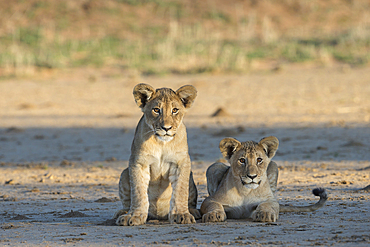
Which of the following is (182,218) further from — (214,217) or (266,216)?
(266,216)

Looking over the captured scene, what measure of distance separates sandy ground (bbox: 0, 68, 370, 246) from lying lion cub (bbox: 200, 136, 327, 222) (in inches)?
7.2

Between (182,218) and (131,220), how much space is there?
1.55 ft

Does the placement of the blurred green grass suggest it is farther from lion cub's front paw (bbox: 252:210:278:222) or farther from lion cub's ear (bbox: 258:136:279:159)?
lion cub's front paw (bbox: 252:210:278:222)

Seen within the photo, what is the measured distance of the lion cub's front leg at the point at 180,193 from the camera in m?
5.41

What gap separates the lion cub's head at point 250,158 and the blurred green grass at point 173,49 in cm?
1420

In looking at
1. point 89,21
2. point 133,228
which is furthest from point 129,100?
point 89,21

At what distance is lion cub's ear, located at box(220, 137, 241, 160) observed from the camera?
5605 mm

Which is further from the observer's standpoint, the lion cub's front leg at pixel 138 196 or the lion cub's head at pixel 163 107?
the lion cub's front leg at pixel 138 196

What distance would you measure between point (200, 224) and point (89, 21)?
28.1 m

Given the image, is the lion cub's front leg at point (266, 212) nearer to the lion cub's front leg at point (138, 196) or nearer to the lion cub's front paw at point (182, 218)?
the lion cub's front paw at point (182, 218)

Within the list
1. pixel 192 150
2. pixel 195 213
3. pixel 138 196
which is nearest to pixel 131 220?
pixel 138 196

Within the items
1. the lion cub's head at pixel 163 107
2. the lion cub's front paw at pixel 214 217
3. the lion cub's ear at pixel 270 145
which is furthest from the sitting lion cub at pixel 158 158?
the lion cub's ear at pixel 270 145

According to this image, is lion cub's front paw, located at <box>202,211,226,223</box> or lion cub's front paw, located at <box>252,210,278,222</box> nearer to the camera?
lion cub's front paw, located at <box>252,210,278,222</box>

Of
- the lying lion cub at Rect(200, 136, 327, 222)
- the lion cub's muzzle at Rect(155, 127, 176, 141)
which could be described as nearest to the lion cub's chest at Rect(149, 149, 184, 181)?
the lion cub's muzzle at Rect(155, 127, 176, 141)
